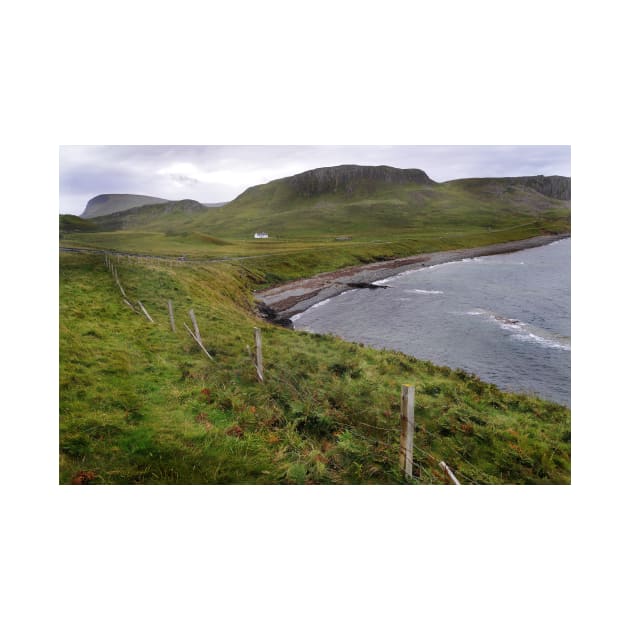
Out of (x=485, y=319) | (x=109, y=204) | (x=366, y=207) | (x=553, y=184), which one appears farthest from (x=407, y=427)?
(x=366, y=207)

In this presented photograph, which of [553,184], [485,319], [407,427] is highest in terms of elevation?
[553,184]

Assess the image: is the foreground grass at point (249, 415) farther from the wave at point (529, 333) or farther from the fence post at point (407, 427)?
the wave at point (529, 333)

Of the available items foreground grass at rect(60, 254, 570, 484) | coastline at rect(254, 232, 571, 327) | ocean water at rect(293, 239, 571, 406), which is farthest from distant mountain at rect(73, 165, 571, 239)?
foreground grass at rect(60, 254, 570, 484)

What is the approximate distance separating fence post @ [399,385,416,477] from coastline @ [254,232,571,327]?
12.6 meters

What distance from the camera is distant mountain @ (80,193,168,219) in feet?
23.5

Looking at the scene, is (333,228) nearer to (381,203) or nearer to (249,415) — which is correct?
(381,203)

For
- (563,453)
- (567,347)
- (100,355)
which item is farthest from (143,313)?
(567,347)

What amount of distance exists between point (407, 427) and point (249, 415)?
2542mm

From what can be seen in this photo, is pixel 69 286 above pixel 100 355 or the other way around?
above

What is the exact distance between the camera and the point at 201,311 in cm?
1079

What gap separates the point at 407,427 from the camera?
458 centimetres

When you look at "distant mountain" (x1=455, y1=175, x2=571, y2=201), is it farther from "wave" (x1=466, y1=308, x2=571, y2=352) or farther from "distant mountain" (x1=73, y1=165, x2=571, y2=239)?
"wave" (x1=466, y1=308, x2=571, y2=352)
